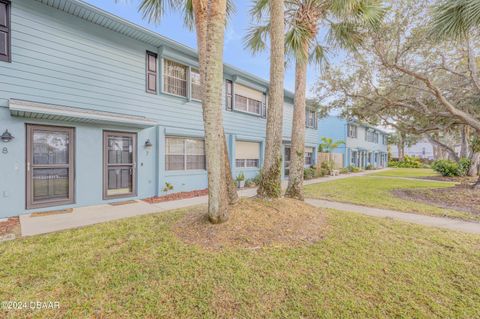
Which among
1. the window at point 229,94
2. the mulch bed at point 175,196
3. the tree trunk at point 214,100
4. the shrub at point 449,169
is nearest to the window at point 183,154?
the mulch bed at point 175,196

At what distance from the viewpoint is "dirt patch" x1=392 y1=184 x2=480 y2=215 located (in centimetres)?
741

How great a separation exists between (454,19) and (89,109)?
1035 cm

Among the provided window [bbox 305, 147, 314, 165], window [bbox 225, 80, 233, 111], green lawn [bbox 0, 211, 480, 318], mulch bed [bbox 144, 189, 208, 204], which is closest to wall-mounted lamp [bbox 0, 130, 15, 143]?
green lawn [bbox 0, 211, 480, 318]

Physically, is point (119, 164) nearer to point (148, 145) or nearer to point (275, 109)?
point (148, 145)

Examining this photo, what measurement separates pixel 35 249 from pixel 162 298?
2905 mm

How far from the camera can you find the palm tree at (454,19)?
5.09 m

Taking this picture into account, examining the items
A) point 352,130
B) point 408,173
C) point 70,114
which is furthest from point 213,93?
point 408,173

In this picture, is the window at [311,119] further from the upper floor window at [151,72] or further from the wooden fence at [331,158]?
the upper floor window at [151,72]

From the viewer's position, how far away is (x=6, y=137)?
5426 millimetres

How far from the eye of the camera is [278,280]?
9.87 feet

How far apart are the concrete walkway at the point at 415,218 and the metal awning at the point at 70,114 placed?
6971 millimetres

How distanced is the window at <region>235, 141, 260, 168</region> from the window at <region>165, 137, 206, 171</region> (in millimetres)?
2385

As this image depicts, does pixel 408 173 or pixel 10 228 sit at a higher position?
pixel 408 173

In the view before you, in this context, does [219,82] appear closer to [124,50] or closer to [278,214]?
[278,214]
